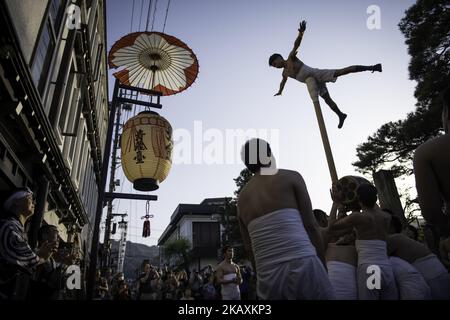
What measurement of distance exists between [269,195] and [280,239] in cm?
38

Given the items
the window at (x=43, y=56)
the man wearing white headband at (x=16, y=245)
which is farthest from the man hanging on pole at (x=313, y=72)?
the window at (x=43, y=56)

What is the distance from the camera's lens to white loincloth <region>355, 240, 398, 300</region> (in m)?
3.41

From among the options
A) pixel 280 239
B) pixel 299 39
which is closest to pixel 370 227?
pixel 280 239

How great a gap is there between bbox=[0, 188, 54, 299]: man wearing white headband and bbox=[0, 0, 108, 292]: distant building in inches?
80.6

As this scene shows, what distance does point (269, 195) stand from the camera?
2.62 metres

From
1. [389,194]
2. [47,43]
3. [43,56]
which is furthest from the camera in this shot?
[389,194]

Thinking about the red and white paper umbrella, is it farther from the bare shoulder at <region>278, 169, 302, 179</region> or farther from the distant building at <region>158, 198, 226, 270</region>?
the distant building at <region>158, 198, 226, 270</region>

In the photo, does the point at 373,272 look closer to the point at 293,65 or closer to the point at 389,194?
the point at 293,65

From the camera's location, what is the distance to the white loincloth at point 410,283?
3.49 metres

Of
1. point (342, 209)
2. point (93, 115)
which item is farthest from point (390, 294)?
point (93, 115)

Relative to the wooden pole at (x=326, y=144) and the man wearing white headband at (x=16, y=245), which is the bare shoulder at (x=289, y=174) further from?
the man wearing white headband at (x=16, y=245)

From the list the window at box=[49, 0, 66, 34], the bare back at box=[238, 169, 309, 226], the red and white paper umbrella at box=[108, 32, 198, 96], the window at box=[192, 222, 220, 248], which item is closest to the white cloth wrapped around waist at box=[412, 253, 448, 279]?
the bare back at box=[238, 169, 309, 226]

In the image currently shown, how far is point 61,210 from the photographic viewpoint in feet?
33.8
